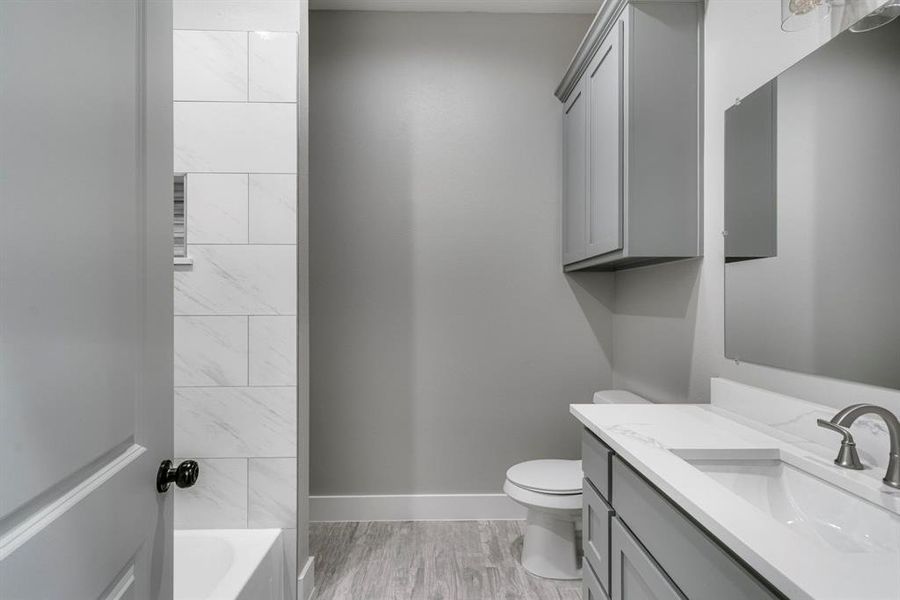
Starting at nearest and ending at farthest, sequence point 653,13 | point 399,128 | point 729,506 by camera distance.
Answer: point 729,506 < point 653,13 < point 399,128

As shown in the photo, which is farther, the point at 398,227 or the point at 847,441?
the point at 398,227

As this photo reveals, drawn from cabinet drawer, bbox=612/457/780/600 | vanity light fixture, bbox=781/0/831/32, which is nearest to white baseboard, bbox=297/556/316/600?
cabinet drawer, bbox=612/457/780/600

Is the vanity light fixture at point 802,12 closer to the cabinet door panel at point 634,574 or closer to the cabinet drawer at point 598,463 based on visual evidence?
the cabinet drawer at point 598,463

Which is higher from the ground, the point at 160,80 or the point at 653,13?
the point at 653,13

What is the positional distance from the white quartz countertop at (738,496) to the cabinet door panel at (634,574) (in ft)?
0.61

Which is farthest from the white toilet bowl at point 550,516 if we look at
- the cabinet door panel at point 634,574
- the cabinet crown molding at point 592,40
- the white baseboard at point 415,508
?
the cabinet crown molding at point 592,40

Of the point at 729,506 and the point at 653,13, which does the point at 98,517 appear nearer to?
the point at 729,506

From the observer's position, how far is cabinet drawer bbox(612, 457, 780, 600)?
2.47 feet

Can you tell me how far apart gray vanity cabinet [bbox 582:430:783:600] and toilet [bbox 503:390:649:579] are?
16.4 inches

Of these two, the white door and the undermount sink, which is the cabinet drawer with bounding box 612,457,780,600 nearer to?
the undermount sink

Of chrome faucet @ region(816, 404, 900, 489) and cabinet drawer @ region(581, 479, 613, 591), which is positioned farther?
cabinet drawer @ region(581, 479, 613, 591)

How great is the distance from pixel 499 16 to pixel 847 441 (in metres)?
2.55

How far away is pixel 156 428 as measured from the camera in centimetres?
73

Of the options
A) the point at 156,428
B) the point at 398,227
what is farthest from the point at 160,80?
the point at 398,227
